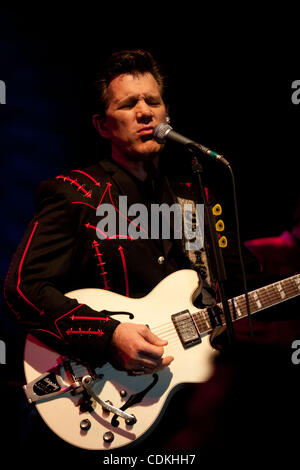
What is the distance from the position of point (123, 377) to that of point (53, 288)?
535 mm

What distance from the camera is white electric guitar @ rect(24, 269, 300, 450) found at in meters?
1.55

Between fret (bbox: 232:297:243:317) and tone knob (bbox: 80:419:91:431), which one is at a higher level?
fret (bbox: 232:297:243:317)

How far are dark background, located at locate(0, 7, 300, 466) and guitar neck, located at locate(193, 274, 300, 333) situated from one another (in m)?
0.84

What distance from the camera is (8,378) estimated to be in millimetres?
2352

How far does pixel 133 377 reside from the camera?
165 centimetres

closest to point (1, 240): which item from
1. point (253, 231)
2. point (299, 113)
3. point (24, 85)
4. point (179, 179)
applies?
point (24, 85)

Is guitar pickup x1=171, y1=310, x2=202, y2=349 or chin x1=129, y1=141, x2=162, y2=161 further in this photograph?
chin x1=129, y1=141, x2=162, y2=161

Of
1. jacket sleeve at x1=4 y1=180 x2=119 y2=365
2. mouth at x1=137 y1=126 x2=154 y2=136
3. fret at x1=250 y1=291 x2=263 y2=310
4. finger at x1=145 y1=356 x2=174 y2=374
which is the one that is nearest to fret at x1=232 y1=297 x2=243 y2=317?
fret at x1=250 y1=291 x2=263 y2=310

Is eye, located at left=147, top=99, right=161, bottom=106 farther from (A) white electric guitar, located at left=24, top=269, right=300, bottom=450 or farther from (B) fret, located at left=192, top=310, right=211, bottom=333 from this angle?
(B) fret, located at left=192, top=310, right=211, bottom=333

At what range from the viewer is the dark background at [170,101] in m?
2.47

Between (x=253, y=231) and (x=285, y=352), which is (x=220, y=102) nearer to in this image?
(x=253, y=231)

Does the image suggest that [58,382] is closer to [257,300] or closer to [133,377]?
[133,377]

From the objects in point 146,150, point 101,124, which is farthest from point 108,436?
point 101,124

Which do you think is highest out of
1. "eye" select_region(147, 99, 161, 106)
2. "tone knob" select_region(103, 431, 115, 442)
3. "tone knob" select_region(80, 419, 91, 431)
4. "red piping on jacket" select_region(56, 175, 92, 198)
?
"eye" select_region(147, 99, 161, 106)
